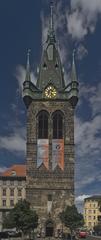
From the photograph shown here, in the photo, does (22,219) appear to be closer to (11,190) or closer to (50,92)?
(50,92)

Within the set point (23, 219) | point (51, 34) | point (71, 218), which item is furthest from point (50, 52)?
point (23, 219)

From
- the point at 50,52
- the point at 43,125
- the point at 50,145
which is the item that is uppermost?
the point at 50,52

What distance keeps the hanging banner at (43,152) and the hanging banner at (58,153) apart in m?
1.40

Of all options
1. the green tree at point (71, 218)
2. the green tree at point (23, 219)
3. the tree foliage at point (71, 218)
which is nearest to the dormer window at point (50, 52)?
the green tree at point (71, 218)

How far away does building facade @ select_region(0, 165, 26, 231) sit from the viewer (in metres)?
132

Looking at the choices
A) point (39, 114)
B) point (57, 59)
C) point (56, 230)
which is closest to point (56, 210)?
point (56, 230)

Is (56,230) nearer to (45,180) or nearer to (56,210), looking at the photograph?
(56,210)

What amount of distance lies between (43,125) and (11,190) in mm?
28390

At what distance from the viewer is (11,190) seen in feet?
441

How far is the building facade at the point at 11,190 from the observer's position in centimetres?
13200

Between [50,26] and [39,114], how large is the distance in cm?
3235

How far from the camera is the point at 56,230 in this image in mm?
107188

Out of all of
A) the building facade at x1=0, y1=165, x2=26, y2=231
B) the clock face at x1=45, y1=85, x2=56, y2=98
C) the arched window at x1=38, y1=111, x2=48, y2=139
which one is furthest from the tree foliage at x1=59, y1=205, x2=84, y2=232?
the building facade at x1=0, y1=165, x2=26, y2=231

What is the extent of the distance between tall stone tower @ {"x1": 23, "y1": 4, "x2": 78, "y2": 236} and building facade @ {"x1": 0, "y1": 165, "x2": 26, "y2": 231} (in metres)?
25.0
